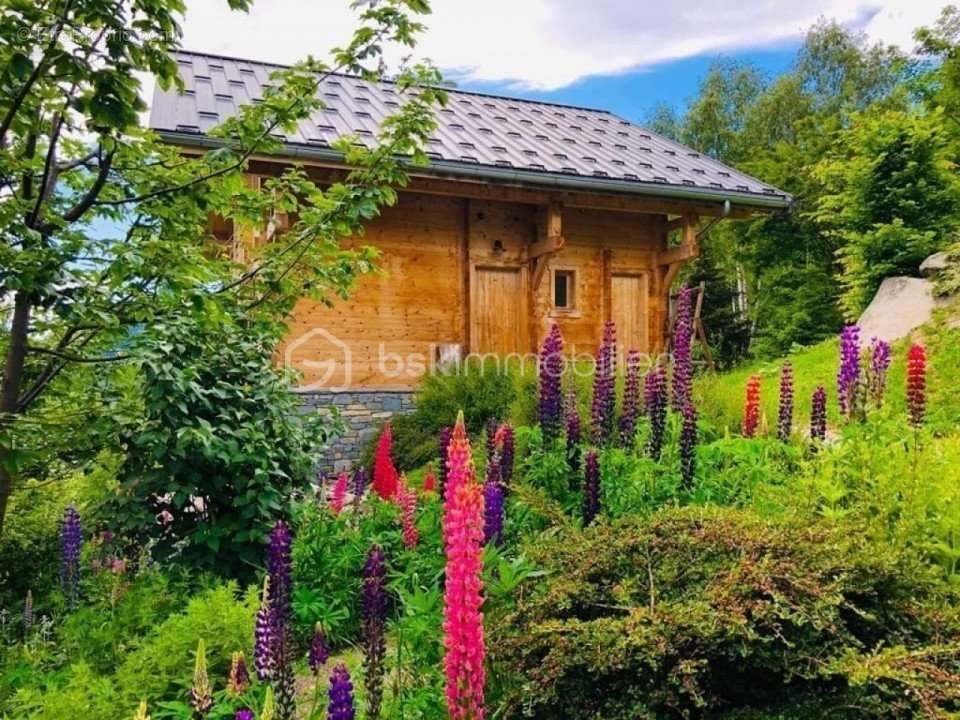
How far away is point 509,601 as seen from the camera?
2.46 metres

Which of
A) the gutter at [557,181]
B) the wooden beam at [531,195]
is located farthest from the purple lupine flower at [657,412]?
the wooden beam at [531,195]

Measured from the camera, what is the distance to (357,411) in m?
10.6

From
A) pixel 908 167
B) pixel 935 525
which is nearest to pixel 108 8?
pixel 935 525

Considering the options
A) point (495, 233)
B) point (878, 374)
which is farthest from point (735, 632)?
point (495, 233)

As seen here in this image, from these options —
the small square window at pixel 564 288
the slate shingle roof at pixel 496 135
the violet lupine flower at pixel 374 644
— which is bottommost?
the violet lupine flower at pixel 374 644

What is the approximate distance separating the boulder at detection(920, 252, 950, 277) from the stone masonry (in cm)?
843

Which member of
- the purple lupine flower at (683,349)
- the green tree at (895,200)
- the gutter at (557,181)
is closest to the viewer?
the purple lupine flower at (683,349)

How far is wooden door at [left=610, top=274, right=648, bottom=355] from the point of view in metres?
12.5

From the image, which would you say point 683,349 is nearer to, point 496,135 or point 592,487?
point 592,487

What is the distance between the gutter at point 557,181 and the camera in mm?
8711

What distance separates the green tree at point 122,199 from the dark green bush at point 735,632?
5.31ft

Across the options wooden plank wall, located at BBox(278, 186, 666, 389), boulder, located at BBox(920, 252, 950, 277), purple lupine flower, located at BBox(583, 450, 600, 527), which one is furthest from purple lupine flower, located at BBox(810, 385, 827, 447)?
boulder, located at BBox(920, 252, 950, 277)

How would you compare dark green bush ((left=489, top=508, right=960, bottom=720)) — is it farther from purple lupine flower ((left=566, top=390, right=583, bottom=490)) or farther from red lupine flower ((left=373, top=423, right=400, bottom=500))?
red lupine flower ((left=373, top=423, right=400, bottom=500))

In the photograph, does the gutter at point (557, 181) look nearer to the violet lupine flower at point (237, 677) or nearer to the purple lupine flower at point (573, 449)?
the purple lupine flower at point (573, 449)
